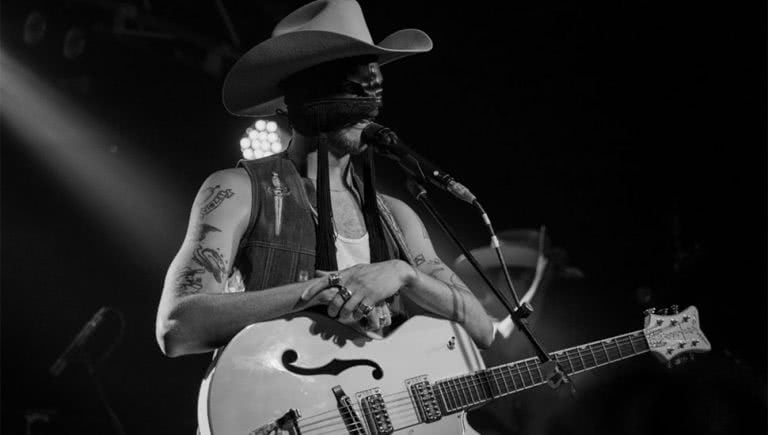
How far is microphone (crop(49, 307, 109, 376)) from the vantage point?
4996 mm

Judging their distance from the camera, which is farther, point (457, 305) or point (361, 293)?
point (457, 305)

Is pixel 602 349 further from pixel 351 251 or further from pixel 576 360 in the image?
pixel 351 251

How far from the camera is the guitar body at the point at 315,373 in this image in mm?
2148

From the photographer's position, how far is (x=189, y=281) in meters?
2.45

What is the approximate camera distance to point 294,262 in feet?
9.05

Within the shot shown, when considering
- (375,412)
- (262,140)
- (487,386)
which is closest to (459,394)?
(487,386)

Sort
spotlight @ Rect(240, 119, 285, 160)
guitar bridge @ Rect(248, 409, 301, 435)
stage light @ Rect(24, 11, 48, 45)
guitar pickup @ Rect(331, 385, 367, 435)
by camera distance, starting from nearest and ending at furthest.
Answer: guitar bridge @ Rect(248, 409, 301, 435) → guitar pickup @ Rect(331, 385, 367, 435) → spotlight @ Rect(240, 119, 285, 160) → stage light @ Rect(24, 11, 48, 45)

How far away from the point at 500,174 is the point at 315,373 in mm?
4242

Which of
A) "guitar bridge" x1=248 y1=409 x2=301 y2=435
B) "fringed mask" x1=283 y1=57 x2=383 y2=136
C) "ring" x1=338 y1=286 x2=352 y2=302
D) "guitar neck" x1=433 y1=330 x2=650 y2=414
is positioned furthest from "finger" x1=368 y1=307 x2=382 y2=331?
"fringed mask" x1=283 y1=57 x2=383 y2=136

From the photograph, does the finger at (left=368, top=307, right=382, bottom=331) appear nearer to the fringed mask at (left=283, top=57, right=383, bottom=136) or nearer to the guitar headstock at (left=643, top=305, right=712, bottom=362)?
the fringed mask at (left=283, top=57, right=383, bottom=136)

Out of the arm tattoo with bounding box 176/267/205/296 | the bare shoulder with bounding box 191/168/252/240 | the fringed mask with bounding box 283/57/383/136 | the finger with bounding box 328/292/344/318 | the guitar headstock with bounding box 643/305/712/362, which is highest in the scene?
the fringed mask with bounding box 283/57/383/136

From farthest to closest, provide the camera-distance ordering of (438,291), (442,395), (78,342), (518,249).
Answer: (518,249) < (78,342) < (438,291) < (442,395)

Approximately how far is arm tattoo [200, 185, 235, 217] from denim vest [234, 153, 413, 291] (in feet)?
0.38

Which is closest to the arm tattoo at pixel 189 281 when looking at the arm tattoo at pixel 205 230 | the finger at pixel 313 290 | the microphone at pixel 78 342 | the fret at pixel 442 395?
the arm tattoo at pixel 205 230
